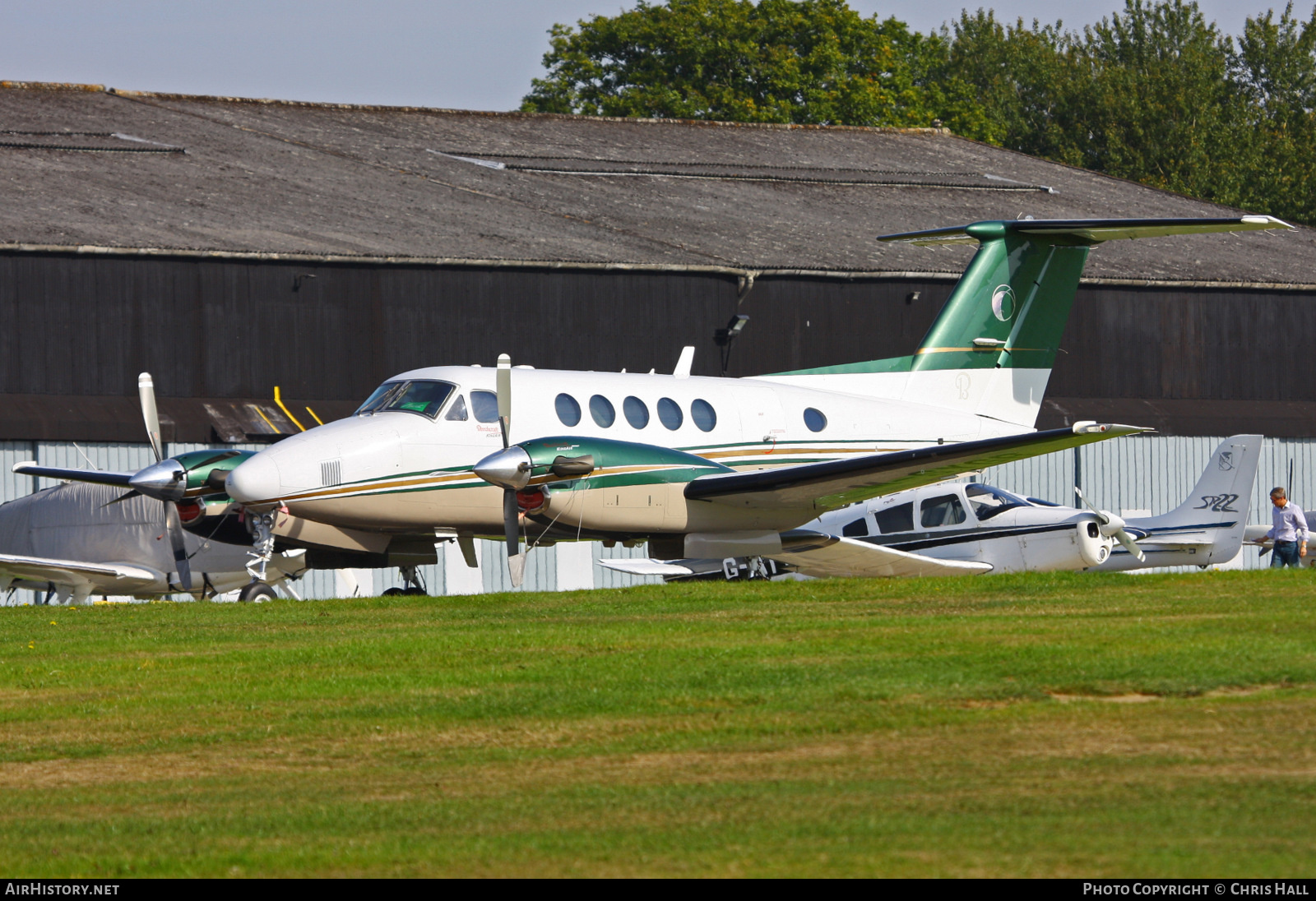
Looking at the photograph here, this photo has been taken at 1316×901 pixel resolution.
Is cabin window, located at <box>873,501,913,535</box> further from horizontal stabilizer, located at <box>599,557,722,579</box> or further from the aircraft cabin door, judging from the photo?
horizontal stabilizer, located at <box>599,557,722,579</box>

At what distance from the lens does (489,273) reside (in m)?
35.9

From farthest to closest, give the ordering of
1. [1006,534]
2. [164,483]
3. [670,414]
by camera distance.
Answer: [1006,534] < [670,414] < [164,483]

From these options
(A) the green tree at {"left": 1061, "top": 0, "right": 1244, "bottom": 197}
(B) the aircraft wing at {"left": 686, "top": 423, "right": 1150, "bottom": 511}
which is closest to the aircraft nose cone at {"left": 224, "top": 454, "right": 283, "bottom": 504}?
(B) the aircraft wing at {"left": 686, "top": 423, "right": 1150, "bottom": 511}

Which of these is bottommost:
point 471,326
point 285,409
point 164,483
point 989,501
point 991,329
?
point 989,501

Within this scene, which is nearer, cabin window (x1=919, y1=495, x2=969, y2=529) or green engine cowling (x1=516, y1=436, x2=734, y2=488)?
green engine cowling (x1=516, y1=436, x2=734, y2=488)

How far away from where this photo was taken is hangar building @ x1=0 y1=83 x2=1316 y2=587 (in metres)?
33.1

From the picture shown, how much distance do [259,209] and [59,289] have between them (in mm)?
5186

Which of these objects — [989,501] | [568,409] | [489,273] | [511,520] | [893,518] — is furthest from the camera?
[489,273]

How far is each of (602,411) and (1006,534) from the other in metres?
7.41

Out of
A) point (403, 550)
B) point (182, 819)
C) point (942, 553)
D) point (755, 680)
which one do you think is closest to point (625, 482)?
point (403, 550)

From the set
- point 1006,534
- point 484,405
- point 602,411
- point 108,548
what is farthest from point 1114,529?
point 108,548

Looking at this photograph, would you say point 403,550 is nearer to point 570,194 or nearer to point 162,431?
point 162,431

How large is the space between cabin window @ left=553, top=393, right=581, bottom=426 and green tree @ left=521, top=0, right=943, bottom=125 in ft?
169

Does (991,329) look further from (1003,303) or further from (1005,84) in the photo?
(1005,84)
